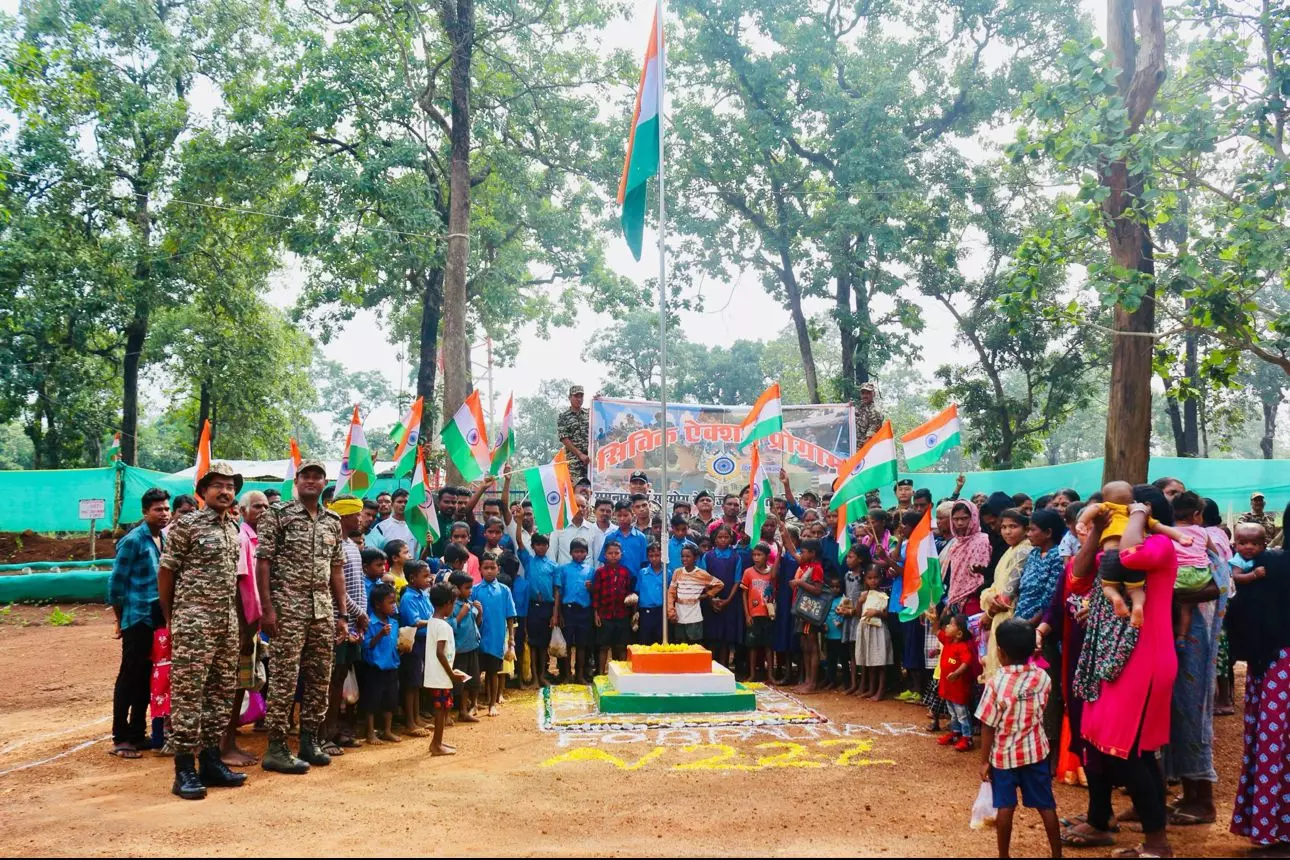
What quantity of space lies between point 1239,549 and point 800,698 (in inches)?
156

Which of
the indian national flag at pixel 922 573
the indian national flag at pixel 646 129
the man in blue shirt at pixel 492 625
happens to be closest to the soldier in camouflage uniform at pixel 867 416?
the indian national flag at pixel 646 129

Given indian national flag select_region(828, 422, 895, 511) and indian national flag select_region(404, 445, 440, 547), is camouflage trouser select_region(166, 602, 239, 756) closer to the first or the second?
indian national flag select_region(404, 445, 440, 547)

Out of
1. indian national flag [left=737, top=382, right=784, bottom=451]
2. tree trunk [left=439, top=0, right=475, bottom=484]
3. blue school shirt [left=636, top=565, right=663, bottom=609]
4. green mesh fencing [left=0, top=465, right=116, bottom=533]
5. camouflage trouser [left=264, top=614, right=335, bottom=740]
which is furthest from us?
green mesh fencing [left=0, top=465, right=116, bottom=533]

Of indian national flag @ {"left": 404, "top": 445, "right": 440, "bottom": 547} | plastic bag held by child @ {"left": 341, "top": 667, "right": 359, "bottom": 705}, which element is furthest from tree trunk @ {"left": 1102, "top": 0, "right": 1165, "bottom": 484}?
plastic bag held by child @ {"left": 341, "top": 667, "right": 359, "bottom": 705}

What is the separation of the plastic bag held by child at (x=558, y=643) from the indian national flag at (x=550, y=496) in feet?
3.69

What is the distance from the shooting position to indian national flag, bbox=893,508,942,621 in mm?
8109

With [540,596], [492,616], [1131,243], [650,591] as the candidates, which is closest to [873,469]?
[650,591]

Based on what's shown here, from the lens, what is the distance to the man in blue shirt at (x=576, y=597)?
988cm

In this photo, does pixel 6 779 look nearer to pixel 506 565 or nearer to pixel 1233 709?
pixel 506 565

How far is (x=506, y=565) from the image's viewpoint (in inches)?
376

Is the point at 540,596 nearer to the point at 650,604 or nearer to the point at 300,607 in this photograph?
the point at 650,604

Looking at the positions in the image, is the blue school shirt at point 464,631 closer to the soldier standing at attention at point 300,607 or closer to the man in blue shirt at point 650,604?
the soldier standing at attention at point 300,607

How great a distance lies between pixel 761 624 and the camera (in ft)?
33.0

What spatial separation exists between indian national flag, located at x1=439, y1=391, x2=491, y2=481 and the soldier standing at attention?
426 cm
